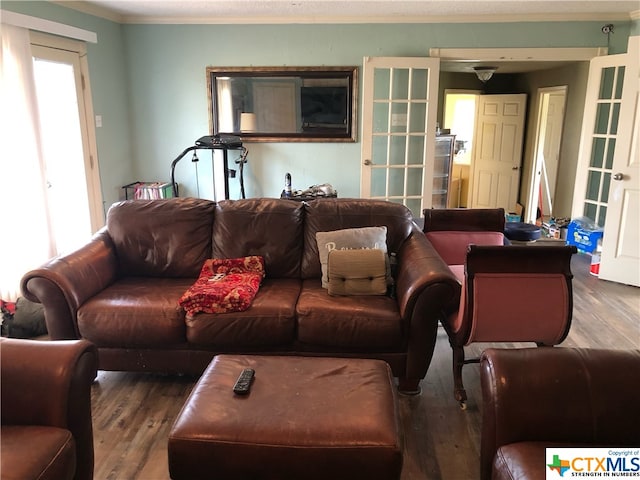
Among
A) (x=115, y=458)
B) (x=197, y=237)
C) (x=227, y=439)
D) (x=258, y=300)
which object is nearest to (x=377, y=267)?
(x=258, y=300)

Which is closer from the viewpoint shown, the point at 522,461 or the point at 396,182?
the point at 522,461

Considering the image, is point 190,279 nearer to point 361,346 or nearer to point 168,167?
point 361,346

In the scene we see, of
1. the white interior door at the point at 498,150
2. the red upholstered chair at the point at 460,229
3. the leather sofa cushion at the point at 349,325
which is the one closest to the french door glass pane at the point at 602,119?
the white interior door at the point at 498,150

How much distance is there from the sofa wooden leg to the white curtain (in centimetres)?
272

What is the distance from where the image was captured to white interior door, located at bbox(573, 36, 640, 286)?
401 centimetres

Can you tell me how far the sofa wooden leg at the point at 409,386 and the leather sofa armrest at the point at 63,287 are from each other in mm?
1660

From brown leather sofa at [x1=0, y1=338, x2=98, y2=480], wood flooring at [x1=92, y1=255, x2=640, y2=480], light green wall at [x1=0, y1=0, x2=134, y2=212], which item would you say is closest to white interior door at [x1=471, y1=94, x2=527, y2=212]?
wood flooring at [x1=92, y1=255, x2=640, y2=480]

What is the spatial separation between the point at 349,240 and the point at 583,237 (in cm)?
311

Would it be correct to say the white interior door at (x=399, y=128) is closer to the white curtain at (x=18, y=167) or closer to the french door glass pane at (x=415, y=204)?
the french door glass pane at (x=415, y=204)

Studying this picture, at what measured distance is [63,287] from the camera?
2.41 metres

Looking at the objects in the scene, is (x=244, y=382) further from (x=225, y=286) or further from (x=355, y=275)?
(x=355, y=275)

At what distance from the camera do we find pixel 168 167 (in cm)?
518

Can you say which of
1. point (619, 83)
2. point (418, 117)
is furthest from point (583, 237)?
point (418, 117)

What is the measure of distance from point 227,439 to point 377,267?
1336mm
